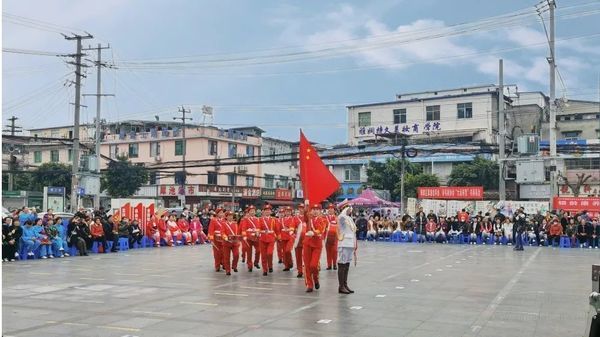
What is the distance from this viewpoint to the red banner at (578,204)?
28053 mm

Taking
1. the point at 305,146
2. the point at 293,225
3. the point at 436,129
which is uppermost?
the point at 436,129

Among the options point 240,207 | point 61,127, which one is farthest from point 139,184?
point 61,127

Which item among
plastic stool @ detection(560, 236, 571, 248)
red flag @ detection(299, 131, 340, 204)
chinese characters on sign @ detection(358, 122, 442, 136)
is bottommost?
plastic stool @ detection(560, 236, 571, 248)

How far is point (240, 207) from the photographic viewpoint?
54.5 metres

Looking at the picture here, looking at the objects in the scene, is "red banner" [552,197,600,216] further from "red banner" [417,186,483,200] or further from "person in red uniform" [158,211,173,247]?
"person in red uniform" [158,211,173,247]

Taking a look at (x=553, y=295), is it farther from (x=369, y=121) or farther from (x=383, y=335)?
(x=369, y=121)

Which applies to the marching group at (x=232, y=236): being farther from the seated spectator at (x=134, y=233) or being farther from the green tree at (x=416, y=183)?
the green tree at (x=416, y=183)

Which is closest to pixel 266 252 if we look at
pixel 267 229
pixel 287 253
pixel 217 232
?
pixel 267 229

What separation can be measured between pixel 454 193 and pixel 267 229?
799 inches

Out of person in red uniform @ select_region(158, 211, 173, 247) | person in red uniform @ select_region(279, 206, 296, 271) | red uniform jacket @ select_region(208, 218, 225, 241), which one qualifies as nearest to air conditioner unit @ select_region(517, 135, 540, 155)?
person in red uniform @ select_region(158, 211, 173, 247)

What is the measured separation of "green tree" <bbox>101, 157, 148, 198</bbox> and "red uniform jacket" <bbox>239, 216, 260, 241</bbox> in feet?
113

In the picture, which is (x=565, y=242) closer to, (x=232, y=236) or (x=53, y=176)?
(x=232, y=236)

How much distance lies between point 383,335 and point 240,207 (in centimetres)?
4800

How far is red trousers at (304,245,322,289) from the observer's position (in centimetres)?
1054
